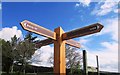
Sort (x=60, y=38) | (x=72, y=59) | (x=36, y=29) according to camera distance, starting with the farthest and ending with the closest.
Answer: (x=72, y=59) < (x=60, y=38) < (x=36, y=29)

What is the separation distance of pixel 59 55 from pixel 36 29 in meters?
1.35

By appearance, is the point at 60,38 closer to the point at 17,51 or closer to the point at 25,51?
the point at 25,51

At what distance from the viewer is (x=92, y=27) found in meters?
5.97

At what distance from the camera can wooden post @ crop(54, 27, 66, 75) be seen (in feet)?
21.5

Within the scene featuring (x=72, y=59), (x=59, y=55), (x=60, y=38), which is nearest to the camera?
(x=59, y=55)

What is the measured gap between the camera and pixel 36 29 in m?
5.84

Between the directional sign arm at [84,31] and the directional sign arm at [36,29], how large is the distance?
47 cm

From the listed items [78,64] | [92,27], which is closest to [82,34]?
[92,27]

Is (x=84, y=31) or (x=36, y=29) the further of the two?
(x=84, y=31)

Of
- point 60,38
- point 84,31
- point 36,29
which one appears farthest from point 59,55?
point 36,29

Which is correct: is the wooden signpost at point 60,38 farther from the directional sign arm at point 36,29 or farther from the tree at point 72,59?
the tree at point 72,59

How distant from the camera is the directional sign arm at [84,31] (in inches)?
230

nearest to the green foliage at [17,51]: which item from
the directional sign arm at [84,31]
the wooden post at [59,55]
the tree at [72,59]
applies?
the tree at [72,59]

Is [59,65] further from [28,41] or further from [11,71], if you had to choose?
[11,71]
